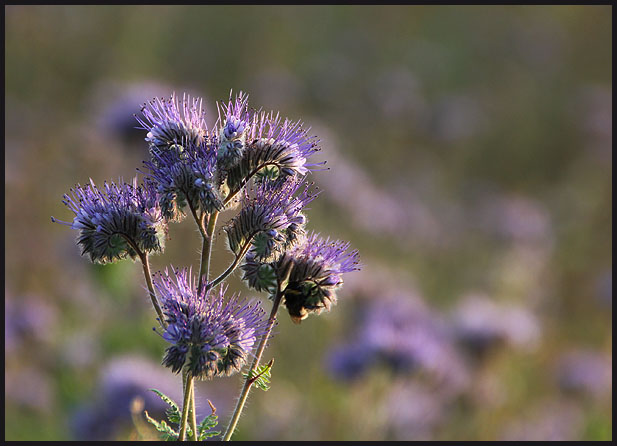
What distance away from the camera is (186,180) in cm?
289

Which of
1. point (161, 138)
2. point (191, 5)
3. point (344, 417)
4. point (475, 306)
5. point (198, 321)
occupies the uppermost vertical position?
point (191, 5)

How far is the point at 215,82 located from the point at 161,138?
12.8 meters

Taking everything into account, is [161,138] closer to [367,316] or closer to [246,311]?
[246,311]

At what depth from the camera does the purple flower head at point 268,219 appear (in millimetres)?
2980

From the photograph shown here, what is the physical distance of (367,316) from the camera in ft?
24.8

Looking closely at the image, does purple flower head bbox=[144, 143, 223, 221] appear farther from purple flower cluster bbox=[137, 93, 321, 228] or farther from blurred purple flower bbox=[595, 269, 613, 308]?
blurred purple flower bbox=[595, 269, 613, 308]

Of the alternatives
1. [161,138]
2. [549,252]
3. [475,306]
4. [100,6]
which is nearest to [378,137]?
[549,252]

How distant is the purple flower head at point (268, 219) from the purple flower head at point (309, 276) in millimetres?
116

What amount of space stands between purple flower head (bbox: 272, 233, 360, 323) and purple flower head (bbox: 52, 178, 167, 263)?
1.89 feet

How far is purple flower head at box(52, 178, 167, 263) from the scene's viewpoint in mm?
3016

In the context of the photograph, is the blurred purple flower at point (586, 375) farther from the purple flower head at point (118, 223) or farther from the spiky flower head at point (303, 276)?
the purple flower head at point (118, 223)

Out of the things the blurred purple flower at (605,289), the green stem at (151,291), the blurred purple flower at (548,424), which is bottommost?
the green stem at (151,291)

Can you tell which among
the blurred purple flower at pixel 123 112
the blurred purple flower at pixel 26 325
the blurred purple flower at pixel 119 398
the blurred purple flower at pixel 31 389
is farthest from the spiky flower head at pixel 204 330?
the blurred purple flower at pixel 123 112

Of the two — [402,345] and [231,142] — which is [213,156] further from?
[402,345]
